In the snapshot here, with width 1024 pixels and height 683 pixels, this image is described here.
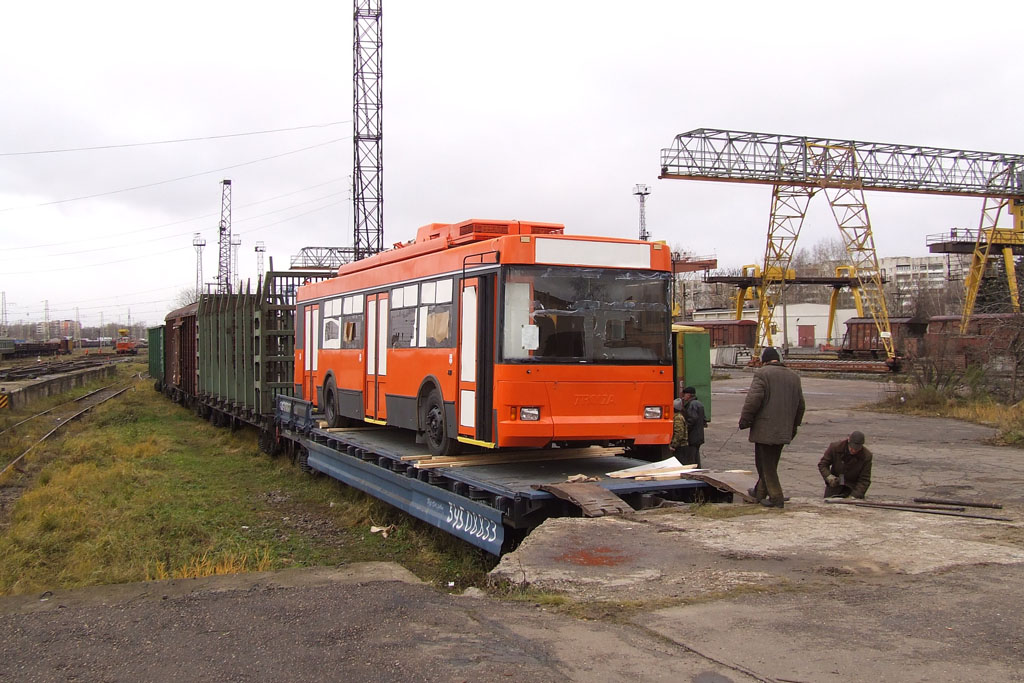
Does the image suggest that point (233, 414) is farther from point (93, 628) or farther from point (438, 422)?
point (93, 628)

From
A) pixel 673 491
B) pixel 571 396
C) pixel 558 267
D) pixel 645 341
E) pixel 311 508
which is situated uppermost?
pixel 558 267

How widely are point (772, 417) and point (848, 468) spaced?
7.65ft

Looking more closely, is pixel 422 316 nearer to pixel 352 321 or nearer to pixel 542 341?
pixel 542 341

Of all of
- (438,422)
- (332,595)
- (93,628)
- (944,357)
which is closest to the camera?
(93,628)

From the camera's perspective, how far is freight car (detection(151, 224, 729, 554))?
8.09 metres

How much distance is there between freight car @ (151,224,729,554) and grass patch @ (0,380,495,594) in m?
0.51

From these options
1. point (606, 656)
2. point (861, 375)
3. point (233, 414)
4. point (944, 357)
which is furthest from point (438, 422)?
point (861, 375)

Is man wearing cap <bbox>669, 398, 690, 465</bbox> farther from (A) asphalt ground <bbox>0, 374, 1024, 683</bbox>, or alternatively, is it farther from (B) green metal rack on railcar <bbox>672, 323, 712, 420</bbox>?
(B) green metal rack on railcar <bbox>672, 323, 712, 420</bbox>

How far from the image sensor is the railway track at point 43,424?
60.8ft

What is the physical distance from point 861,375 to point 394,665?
41838 millimetres

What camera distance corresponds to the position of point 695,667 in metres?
4.59

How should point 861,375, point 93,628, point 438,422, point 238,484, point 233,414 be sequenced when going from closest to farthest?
point 93,628 < point 438,422 < point 238,484 < point 233,414 < point 861,375

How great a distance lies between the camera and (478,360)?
9.22 m

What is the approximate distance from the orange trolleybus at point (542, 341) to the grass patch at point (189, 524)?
1.37 meters
